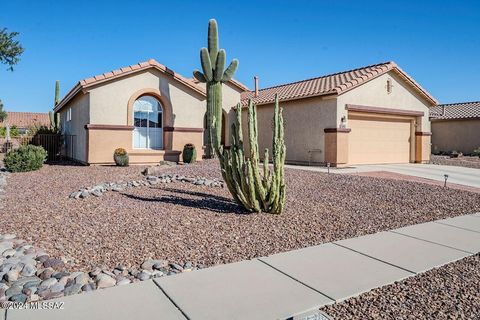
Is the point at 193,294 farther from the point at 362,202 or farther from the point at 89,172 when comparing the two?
the point at 89,172

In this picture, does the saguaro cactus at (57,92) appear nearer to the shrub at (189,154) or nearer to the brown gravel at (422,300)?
the shrub at (189,154)

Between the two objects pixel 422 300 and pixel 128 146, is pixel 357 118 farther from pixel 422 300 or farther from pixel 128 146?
pixel 422 300

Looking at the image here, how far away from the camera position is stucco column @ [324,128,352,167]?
16.8 m

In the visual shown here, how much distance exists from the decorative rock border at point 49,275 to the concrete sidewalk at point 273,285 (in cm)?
26

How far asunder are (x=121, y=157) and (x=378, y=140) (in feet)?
42.8

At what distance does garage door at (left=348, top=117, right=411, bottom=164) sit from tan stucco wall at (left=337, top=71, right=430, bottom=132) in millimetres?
823

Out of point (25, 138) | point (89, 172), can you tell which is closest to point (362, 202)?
point (89, 172)

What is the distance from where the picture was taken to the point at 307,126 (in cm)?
1828

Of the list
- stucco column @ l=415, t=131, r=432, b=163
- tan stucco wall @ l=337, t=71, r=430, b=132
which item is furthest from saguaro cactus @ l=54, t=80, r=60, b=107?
stucco column @ l=415, t=131, r=432, b=163

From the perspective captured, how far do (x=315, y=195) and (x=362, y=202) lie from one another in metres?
1.20

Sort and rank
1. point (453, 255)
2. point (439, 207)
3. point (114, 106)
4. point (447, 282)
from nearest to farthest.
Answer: point (447, 282) → point (453, 255) → point (439, 207) → point (114, 106)

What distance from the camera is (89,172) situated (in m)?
13.5

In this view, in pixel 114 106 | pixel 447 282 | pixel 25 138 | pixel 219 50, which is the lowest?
pixel 447 282

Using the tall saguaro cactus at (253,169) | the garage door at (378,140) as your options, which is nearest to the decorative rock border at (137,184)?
the tall saguaro cactus at (253,169)
